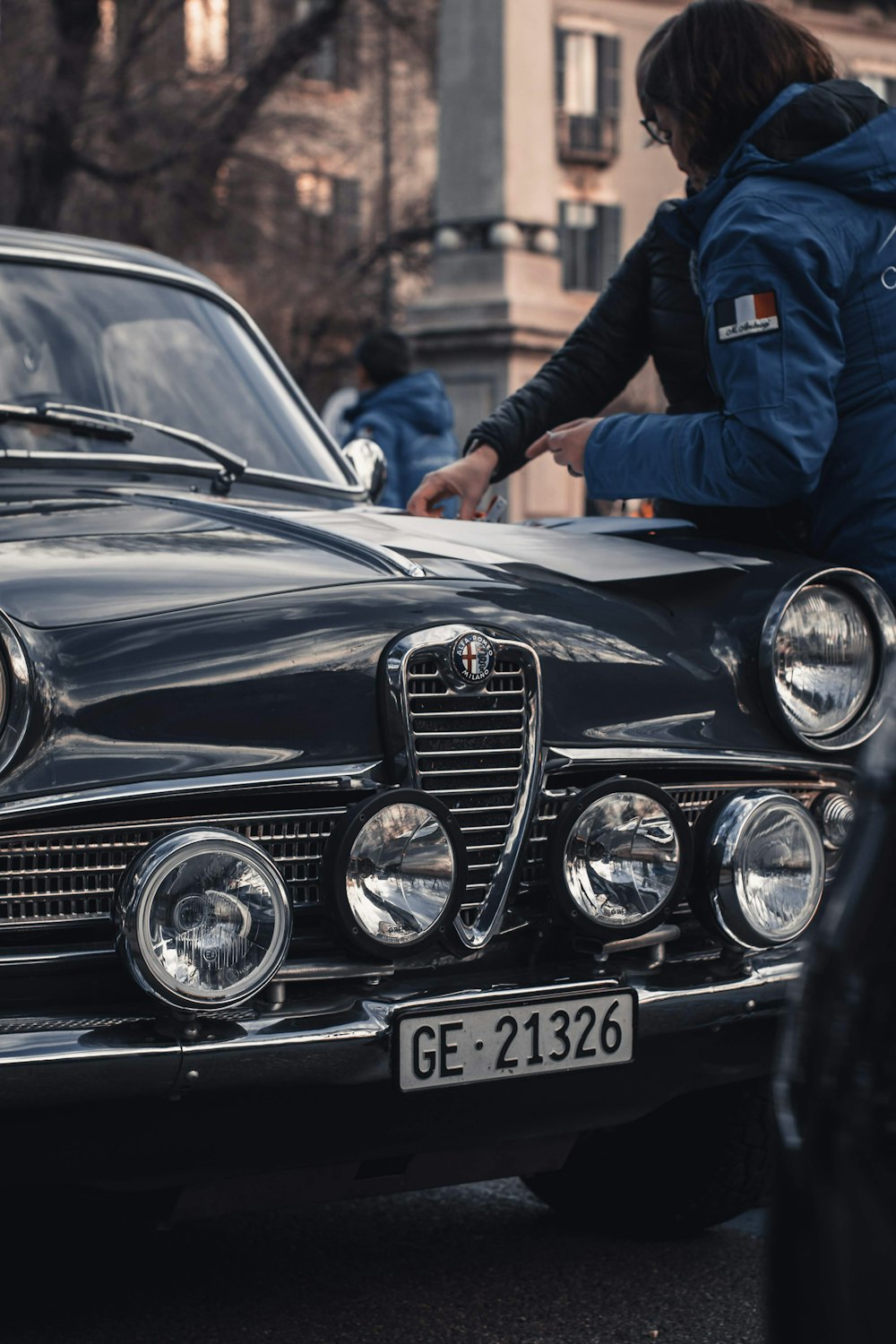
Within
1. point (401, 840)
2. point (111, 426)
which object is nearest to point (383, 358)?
point (111, 426)

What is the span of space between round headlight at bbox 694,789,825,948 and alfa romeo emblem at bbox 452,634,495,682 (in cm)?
44

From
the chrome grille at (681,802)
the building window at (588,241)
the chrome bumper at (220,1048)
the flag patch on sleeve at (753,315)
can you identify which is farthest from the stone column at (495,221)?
the building window at (588,241)

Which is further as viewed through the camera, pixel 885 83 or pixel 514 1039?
pixel 885 83

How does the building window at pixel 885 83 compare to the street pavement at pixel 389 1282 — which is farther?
the building window at pixel 885 83

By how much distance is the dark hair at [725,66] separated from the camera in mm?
3521

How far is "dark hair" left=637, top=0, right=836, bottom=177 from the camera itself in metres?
3.52

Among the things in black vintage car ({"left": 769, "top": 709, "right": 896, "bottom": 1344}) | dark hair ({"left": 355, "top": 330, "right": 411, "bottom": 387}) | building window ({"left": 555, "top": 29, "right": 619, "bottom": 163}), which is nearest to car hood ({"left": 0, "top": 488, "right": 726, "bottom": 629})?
black vintage car ({"left": 769, "top": 709, "right": 896, "bottom": 1344})

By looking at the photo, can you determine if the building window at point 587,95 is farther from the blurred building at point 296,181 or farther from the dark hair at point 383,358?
the dark hair at point 383,358

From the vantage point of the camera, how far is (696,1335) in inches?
123

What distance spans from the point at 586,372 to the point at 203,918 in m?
1.95

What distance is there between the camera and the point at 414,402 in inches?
339

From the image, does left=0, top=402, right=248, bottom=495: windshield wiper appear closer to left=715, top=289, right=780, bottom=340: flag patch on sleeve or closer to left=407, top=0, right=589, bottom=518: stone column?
left=715, top=289, right=780, bottom=340: flag patch on sleeve

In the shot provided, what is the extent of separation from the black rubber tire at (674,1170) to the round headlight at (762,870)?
0.38m

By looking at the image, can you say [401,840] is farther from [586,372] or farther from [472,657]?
[586,372]
